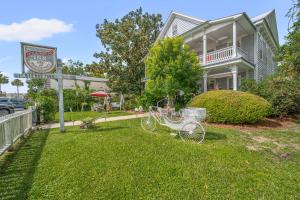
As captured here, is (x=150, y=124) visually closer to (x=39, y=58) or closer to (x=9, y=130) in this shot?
(x=9, y=130)

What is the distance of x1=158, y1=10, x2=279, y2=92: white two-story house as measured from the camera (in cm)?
1219

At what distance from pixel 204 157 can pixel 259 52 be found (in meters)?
13.5

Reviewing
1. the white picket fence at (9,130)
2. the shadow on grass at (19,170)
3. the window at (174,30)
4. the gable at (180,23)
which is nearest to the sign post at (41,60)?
the white picket fence at (9,130)

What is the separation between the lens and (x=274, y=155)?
4.64 metres

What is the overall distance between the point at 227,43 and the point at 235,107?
30.5 ft

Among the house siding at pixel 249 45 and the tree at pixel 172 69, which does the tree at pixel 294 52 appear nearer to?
the house siding at pixel 249 45

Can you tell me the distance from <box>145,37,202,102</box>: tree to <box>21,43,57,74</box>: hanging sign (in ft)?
19.9

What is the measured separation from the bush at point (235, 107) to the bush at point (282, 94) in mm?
1814

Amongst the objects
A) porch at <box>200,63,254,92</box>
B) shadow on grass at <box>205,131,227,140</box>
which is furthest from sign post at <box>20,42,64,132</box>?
porch at <box>200,63,254,92</box>

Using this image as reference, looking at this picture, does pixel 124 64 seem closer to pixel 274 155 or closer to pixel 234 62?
pixel 234 62

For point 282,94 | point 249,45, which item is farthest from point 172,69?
point 249,45

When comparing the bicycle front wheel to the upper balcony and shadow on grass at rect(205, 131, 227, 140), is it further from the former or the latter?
the upper balcony

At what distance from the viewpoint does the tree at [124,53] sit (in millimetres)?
20031

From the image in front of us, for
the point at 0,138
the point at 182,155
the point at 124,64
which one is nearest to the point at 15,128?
the point at 0,138
